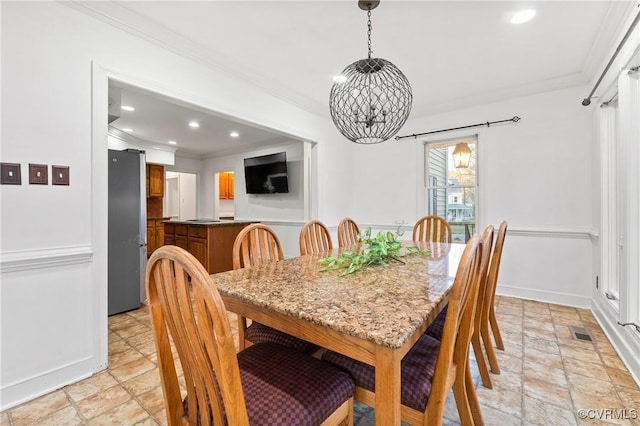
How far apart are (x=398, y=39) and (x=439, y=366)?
243cm

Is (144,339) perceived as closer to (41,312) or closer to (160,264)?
(41,312)

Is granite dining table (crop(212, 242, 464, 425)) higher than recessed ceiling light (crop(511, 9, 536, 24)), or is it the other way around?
recessed ceiling light (crop(511, 9, 536, 24))

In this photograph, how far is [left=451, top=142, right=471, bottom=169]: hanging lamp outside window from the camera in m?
3.84

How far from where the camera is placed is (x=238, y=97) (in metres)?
2.92

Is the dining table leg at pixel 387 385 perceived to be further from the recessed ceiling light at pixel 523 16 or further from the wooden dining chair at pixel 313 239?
the recessed ceiling light at pixel 523 16

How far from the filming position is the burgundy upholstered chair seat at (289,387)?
2.79 feet

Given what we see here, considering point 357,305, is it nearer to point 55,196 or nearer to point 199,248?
point 55,196

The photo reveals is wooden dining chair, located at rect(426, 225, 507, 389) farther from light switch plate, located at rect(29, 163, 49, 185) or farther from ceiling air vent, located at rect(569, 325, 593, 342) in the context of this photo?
light switch plate, located at rect(29, 163, 49, 185)

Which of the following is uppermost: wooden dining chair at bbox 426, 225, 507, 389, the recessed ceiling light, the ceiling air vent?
the recessed ceiling light

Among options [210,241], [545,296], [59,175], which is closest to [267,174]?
[210,241]

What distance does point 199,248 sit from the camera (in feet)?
14.0

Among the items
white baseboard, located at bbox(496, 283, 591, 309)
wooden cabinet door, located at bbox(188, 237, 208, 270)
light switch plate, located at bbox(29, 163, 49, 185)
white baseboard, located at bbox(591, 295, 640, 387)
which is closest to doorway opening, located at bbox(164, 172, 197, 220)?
wooden cabinet door, located at bbox(188, 237, 208, 270)

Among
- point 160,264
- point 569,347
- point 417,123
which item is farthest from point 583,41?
point 160,264

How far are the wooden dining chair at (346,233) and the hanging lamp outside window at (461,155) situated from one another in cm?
200
